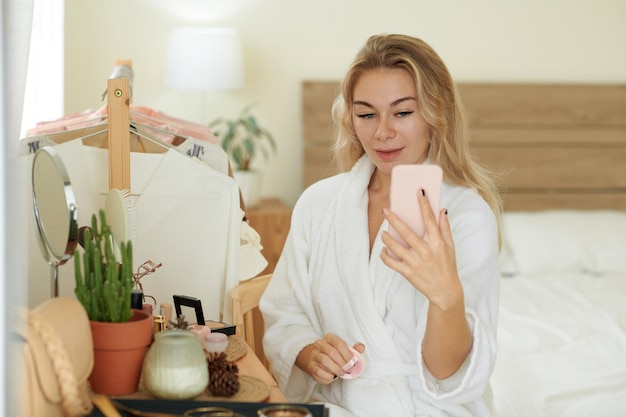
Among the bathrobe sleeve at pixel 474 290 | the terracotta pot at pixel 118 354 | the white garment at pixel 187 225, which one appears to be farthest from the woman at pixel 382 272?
the terracotta pot at pixel 118 354

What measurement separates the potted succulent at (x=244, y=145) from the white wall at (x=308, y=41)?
0.10 m

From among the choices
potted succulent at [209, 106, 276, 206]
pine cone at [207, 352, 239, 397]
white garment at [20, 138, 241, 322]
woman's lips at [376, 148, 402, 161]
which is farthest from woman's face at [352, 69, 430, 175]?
potted succulent at [209, 106, 276, 206]

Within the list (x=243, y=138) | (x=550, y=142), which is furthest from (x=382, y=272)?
(x=550, y=142)

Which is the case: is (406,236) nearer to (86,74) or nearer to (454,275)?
(454,275)

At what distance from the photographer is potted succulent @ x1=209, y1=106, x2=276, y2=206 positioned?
3.59m

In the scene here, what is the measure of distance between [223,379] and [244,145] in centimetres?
252

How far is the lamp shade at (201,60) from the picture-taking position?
3533mm

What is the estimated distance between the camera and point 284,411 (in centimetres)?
110

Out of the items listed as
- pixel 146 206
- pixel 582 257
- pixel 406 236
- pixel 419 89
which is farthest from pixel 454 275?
pixel 582 257

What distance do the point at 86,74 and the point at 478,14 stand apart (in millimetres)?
1777

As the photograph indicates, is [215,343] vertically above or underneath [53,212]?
underneath

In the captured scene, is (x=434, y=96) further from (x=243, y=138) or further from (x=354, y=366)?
(x=243, y=138)

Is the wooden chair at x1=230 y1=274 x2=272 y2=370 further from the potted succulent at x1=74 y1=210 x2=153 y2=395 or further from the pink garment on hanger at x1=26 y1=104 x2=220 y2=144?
the potted succulent at x1=74 y1=210 x2=153 y2=395

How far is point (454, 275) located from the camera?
52.1 inches
